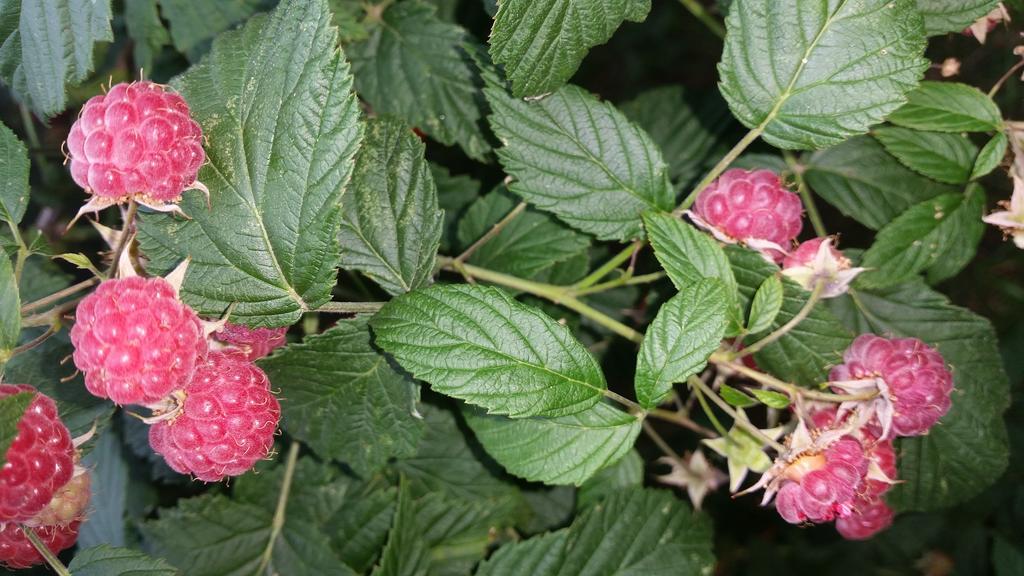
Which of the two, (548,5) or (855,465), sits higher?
(548,5)

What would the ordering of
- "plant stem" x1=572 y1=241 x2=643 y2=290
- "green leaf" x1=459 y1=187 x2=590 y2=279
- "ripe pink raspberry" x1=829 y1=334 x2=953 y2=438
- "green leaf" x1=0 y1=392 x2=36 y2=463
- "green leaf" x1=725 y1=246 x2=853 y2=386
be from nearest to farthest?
"green leaf" x1=0 y1=392 x2=36 y2=463
"ripe pink raspberry" x1=829 y1=334 x2=953 y2=438
"green leaf" x1=725 y1=246 x2=853 y2=386
"plant stem" x1=572 y1=241 x2=643 y2=290
"green leaf" x1=459 y1=187 x2=590 y2=279

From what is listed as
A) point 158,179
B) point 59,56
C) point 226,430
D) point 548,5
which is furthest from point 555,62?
point 59,56

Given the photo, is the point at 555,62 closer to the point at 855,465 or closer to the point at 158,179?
the point at 158,179

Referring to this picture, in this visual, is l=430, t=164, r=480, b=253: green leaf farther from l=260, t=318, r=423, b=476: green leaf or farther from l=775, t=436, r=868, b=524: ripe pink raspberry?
l=775, t=436, r=868, b=524: ripe pink raspberry

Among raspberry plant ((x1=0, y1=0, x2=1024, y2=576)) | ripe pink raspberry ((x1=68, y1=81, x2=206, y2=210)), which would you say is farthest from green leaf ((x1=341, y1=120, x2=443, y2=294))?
ripe pink raspberry ((x1=68, y1=81, x2=206, y2=210))

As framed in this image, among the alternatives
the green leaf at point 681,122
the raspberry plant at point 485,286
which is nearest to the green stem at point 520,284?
the raspberry plant at point 485,286

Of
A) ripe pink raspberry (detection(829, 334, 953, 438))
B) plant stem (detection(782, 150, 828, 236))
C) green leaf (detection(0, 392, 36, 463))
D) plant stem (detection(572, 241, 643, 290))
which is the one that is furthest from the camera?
plant stem (detection(782, 150, 828, 236))
